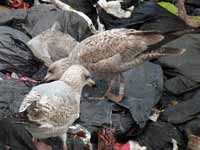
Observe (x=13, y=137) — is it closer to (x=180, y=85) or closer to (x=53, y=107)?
(x=53, y=107)

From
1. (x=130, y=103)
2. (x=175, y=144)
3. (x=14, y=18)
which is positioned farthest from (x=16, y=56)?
(x=175, y=144)

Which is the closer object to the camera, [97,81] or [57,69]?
[57,69]

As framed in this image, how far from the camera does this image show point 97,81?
5418 mm

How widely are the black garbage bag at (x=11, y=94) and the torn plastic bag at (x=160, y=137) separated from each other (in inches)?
40.2

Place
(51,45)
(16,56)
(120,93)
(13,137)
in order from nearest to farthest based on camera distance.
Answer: (13,137) < (120,93) < (16,56) < (51,45)

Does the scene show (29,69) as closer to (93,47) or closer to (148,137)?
(93,47)

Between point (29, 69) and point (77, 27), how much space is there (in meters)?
0.76

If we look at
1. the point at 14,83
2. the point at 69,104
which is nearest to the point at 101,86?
the point at 14,83

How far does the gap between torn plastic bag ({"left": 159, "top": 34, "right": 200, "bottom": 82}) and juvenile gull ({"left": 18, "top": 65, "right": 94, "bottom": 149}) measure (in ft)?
4.27

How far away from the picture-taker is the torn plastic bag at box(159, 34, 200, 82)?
211 inches

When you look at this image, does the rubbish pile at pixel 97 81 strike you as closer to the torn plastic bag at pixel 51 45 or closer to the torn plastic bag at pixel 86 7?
the torn plastic bag at pixel 51 45

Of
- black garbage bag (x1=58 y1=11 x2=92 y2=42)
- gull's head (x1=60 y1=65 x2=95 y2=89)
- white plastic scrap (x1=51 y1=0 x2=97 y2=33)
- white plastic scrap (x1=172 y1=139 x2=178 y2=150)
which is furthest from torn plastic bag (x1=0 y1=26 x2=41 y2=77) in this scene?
white plastic scrap (x1=172 y1=139 x2=178 y2=150)

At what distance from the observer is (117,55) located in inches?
196

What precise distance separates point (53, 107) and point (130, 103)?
3.92 feet
